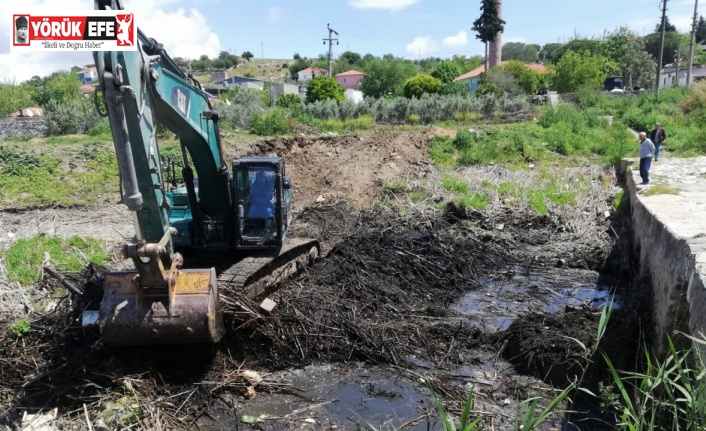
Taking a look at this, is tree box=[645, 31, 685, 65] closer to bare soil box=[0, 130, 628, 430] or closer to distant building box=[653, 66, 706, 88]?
distant building box=[653, 66, 706, 88]

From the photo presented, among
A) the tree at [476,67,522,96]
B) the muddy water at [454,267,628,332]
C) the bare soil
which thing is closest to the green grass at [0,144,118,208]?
the bare soil

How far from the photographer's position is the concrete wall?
5.24 meters

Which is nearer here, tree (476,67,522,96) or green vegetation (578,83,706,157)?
green vegetation (578,83,706,157)

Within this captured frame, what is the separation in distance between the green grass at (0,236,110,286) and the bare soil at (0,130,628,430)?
→ 2.47 ft

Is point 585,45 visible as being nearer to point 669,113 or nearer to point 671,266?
point 669,113

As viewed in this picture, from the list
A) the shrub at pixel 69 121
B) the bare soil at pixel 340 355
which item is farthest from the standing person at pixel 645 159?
the shrub at pixel 69 121

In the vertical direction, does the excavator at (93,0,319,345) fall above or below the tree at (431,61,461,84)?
below

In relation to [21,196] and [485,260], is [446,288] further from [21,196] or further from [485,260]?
[21,196]

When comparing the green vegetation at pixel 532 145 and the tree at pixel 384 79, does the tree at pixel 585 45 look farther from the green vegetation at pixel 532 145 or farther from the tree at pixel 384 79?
the green vegetation at pixel 532 145

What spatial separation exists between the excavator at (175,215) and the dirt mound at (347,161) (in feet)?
21.6

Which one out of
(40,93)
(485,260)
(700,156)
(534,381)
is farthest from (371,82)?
(534,381)

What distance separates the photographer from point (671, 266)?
255 inches

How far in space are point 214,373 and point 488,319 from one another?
158 inches

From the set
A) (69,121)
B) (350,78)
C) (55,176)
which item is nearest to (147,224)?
(55,176)
